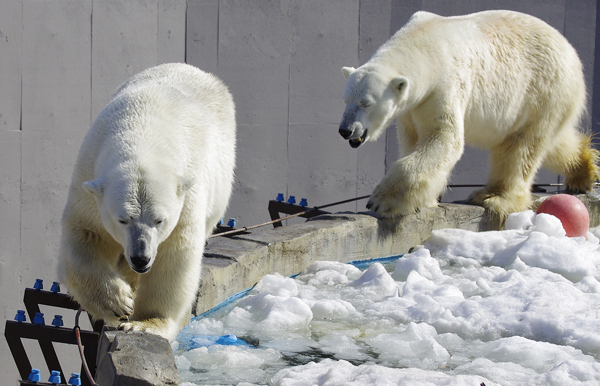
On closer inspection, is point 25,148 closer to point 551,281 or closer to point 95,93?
point 95,93

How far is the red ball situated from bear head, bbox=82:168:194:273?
3.34 metres

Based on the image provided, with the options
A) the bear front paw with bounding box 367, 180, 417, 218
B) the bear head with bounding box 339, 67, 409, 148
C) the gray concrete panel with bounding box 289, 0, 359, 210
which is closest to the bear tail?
the bear front paw with bounding box 367, 180, 417, 218

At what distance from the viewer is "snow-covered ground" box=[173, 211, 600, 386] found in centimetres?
248

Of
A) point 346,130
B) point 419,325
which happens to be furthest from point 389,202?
point 419,325

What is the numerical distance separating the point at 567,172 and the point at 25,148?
4.52 m

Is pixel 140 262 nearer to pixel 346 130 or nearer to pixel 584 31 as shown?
pixel 346 130

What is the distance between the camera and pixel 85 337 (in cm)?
278

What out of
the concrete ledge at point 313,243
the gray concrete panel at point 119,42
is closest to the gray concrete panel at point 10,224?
the gray concrete panel at point 119,42

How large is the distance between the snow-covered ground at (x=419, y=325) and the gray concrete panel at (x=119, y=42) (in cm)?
311

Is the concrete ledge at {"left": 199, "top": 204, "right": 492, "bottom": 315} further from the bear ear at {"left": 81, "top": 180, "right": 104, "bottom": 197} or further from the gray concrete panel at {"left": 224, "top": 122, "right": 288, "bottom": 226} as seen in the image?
the gray concrete panel at {"left": 224, "top": 122, "right": 288, "bottom": 226}

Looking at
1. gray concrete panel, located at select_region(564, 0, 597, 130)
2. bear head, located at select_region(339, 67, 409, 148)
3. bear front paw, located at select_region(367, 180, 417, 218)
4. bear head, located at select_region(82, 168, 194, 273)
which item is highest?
gray concrete panel, located at select_region(564, 0, 597, 130)

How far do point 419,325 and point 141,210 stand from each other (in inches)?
53.6

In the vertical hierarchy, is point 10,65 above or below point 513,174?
above

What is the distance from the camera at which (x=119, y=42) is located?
6113mm
